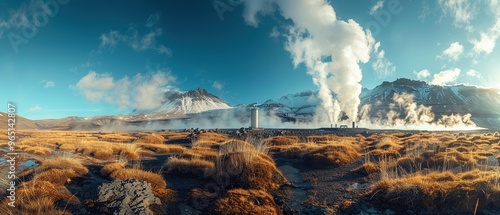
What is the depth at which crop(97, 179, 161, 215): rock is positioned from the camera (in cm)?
764

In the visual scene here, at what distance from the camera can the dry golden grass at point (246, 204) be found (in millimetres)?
7762

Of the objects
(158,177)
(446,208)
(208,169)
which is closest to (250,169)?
(208,169)

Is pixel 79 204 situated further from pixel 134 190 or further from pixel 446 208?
pixel 446 208

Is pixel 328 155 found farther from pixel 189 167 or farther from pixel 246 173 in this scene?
pixel 189 167

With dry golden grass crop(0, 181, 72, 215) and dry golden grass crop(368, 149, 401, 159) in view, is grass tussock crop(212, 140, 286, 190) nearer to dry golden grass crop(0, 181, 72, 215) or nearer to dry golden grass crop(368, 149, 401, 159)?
dry golden grass crop(0, 181, 72, 215)

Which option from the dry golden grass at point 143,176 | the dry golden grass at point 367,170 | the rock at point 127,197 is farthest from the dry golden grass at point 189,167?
the dry golden grass at point 367,170

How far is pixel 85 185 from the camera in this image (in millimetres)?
10047

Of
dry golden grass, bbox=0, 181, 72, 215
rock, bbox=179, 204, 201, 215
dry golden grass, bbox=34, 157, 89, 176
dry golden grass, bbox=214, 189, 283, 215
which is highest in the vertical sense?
dry golden grass, bbox=34, 157, 89, 176

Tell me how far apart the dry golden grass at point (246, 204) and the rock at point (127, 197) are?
1.99 m

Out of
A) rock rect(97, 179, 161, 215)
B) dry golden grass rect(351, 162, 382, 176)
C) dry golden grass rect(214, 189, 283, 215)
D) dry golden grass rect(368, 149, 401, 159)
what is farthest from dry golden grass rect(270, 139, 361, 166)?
rock rect(97, 179, 161, 215)

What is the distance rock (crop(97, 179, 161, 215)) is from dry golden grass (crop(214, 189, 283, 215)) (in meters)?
1.99

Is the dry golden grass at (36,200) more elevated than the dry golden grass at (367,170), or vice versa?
the dry golden grass at (36,200)

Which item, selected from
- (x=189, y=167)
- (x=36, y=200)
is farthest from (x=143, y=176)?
(x=36, y=200)

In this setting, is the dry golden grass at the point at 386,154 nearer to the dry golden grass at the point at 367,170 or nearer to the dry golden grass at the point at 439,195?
the dry golden grass at the point at 367,170
